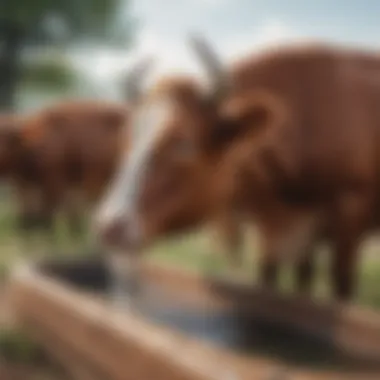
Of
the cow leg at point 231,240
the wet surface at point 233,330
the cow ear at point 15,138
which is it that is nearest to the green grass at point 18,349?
the wet surface at point 233,330

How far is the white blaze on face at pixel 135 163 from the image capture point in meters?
0.89

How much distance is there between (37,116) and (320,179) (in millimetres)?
485

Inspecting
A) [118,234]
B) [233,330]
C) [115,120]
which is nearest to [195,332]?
[233,330]

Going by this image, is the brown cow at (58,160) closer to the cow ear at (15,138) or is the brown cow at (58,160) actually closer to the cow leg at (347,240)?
the cow ear at (15,138)

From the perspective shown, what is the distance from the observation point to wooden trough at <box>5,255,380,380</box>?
71 cm

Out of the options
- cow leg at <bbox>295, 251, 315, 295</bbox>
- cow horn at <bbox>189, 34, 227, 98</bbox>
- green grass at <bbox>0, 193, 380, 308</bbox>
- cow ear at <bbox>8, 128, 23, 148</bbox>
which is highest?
cow ear at <bbox>8, 128, 23, 148</bbox>

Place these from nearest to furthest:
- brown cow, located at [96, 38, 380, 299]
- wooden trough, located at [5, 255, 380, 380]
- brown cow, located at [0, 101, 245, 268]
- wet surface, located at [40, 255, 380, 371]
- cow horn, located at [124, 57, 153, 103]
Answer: wooden trough, located at [5, 255, 380, 380] → wet surface, located at [40, 255, 380, 371] → brown cow, located at [96, 38, 380, 299] → cow horn, located at [124, 57, 153, 103] → brown cow, located at [0, 101, 245, 268]

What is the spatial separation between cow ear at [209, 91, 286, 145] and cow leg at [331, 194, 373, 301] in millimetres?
108

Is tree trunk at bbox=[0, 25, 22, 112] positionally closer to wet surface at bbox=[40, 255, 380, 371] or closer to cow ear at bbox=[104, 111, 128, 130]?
cow ear at bbox=[104, 111, 128, 130]

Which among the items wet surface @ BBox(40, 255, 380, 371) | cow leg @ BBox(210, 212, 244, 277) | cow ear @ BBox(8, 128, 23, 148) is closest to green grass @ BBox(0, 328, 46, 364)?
wet surface @ BBox(40, 255, 380, 371)

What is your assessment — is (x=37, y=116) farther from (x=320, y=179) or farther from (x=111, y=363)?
(x=111, y=363)

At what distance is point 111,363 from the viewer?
828mm

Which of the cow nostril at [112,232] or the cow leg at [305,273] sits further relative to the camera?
the cow leg at [305,273]

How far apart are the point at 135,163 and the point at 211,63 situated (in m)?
0.13
